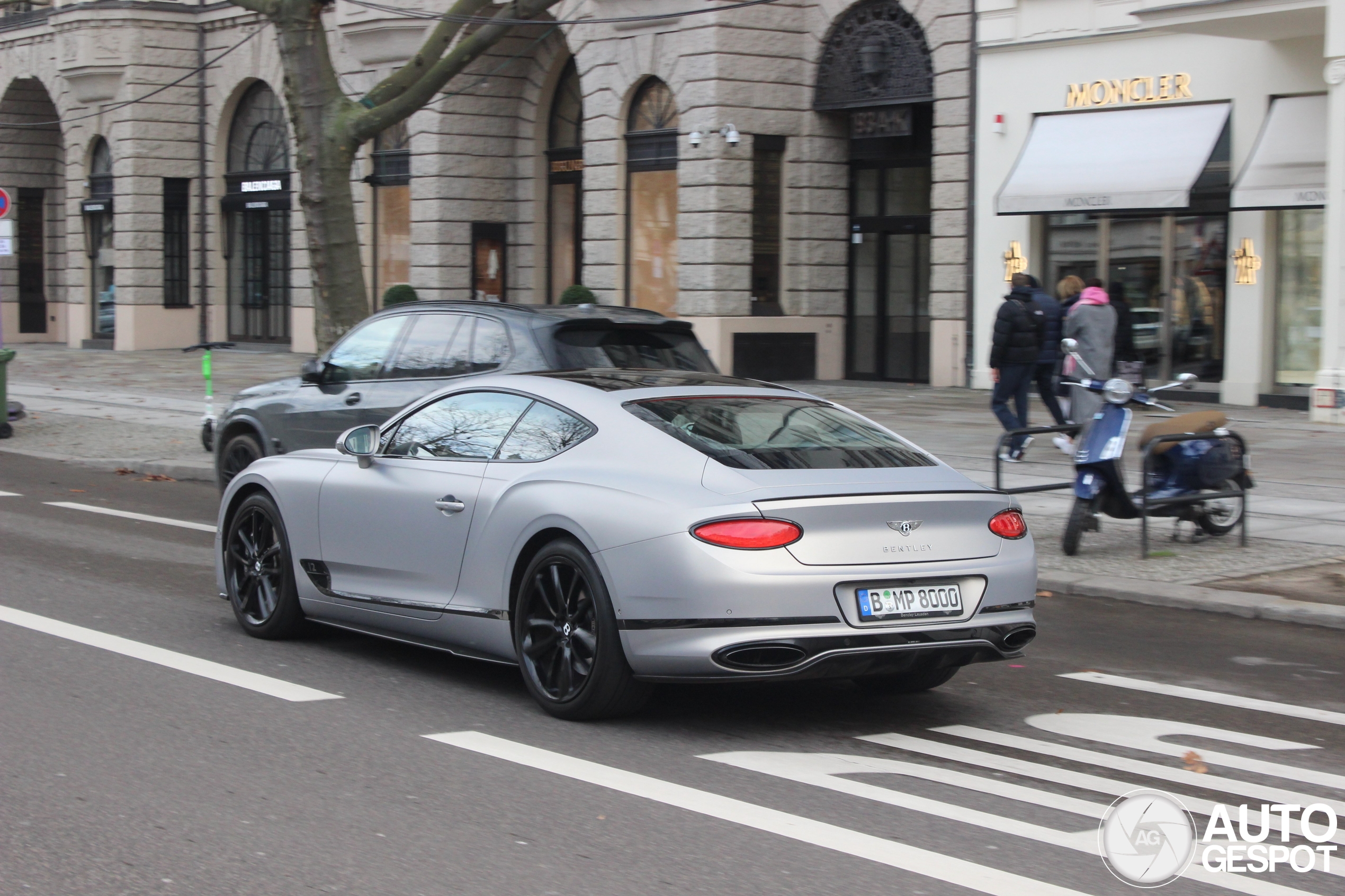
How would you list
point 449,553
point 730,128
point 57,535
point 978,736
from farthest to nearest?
point 730,128
point 57,535
point 449,553
point 978,736

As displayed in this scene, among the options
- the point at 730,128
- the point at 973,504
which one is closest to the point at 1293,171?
the point at 730,128

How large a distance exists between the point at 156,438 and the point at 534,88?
14285 mm

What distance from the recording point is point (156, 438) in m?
18.4

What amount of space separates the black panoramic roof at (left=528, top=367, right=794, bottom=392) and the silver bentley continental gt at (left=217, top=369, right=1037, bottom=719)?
19mm

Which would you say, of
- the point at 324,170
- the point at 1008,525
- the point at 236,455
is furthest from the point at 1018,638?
the point at 324,170

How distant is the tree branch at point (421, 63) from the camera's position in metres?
18.5

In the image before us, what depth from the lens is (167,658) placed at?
23.6 ft

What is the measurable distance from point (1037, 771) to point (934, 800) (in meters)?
0.57

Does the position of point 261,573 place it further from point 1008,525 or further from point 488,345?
Answer: point 1008,525

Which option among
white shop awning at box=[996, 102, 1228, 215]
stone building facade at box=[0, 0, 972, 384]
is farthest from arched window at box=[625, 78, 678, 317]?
white shop awning at box=[996, 102, 1228, 215]

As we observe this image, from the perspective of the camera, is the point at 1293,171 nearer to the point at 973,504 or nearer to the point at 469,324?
the point at 469,324

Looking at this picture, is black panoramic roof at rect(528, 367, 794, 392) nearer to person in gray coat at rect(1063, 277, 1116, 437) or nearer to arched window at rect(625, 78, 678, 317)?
person in gray coat at rect(1063, 277, 1116, 437)

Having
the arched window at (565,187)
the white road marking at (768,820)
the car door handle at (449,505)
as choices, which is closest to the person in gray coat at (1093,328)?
the car door handle at (449,505)

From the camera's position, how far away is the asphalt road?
4434 millimetres
